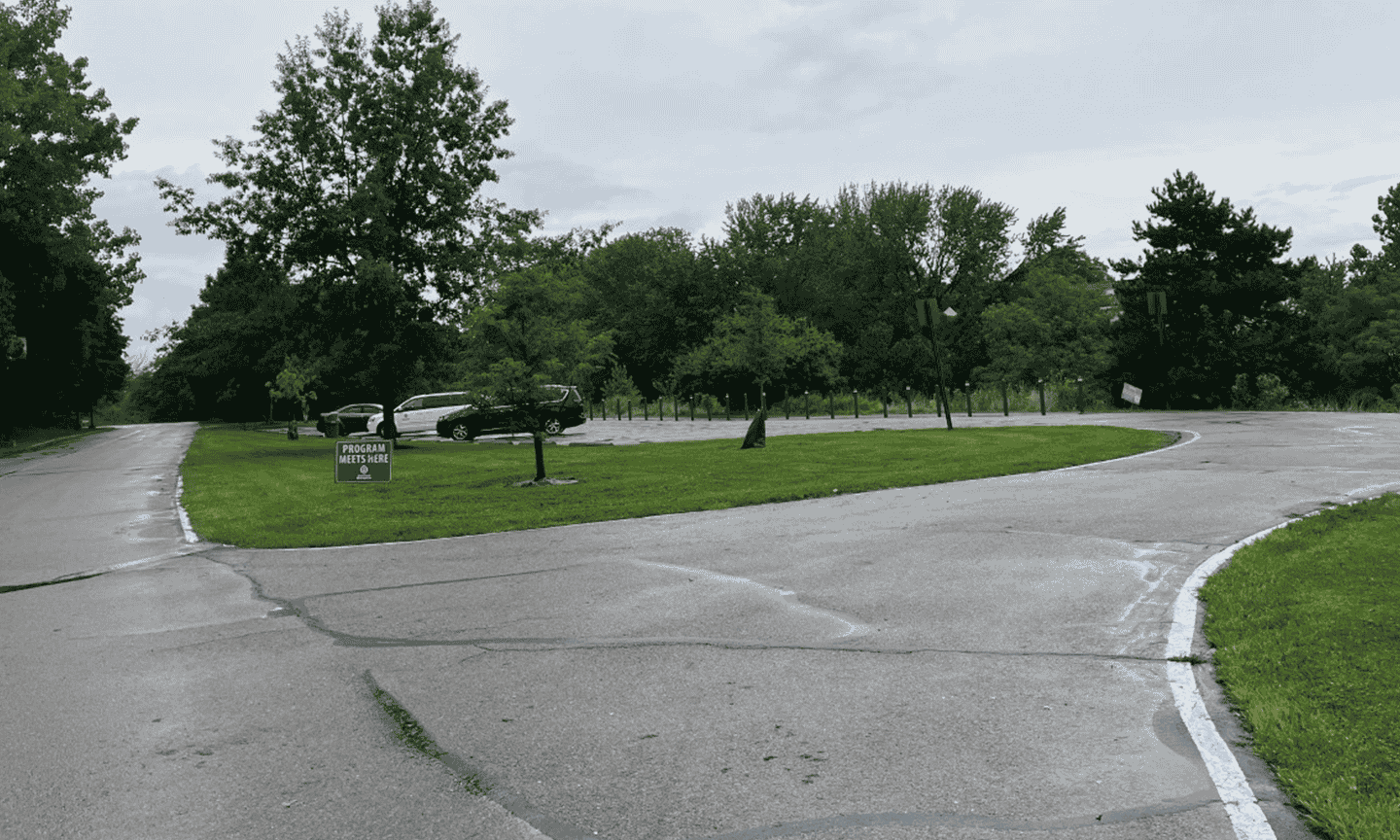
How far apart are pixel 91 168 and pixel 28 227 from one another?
4190 millimetres

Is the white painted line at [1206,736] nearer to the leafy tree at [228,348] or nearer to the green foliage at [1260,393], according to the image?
the leafy tree at [228,348]

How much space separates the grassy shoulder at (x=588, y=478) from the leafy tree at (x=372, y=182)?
5.17m

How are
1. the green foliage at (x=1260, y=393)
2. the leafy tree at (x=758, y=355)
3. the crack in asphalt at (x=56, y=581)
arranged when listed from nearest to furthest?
the crack in asphalt at (x=56, y=581) < the green foliage at (x=1260, y=393) < the leafy tree at (x=758, y=355)

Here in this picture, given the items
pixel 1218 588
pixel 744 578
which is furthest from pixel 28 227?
pixel 1218 588

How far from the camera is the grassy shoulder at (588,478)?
12.2 meters

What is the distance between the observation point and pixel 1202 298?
1560 inches

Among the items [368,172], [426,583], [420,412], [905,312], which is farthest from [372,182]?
[905,312]

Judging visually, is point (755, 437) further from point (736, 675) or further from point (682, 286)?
point (682, 286)

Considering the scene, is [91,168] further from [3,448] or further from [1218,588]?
[1218,588]

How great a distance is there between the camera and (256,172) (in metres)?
27.5

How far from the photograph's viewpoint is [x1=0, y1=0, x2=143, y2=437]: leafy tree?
35594mm

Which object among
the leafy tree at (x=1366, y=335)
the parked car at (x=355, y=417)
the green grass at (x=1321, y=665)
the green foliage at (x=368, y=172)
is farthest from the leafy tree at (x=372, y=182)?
the leafy tree at (x=1366, y=335)

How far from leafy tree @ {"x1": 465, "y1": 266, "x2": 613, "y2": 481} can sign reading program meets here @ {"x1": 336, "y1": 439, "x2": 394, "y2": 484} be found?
7.97 feet

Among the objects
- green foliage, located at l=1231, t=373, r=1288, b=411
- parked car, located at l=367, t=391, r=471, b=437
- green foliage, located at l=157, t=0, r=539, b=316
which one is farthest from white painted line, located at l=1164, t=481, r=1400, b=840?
green foliage, located at l=1231, t=373, r=1288, b=411
